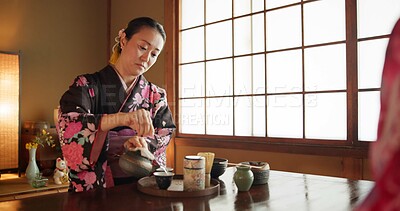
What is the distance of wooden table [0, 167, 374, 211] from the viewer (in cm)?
115

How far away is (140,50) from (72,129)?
570 mm

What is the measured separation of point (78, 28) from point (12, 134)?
71.9 inches

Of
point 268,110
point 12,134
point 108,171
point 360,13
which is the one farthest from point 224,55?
point 12,134

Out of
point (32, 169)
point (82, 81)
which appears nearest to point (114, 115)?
point (82, 81)

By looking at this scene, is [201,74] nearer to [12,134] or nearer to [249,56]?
[249,56]

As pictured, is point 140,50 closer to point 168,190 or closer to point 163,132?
point 163,132

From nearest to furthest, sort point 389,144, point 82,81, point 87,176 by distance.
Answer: point 389,144
point 87,176
point 82,81

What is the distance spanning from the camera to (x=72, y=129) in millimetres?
1616

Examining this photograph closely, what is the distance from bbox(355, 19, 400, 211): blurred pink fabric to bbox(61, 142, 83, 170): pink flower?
1.49 m

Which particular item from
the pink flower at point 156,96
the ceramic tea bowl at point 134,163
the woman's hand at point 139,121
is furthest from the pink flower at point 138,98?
the ceramic tea bowl at point 134,163

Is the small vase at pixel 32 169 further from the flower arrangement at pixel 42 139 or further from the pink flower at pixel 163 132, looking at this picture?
the pink flower at pixel 163 132

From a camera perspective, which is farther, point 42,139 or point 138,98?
point 42,139

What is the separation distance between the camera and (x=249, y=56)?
10.6ft

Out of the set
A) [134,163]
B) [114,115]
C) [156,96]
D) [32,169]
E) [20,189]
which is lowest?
[20,189]
